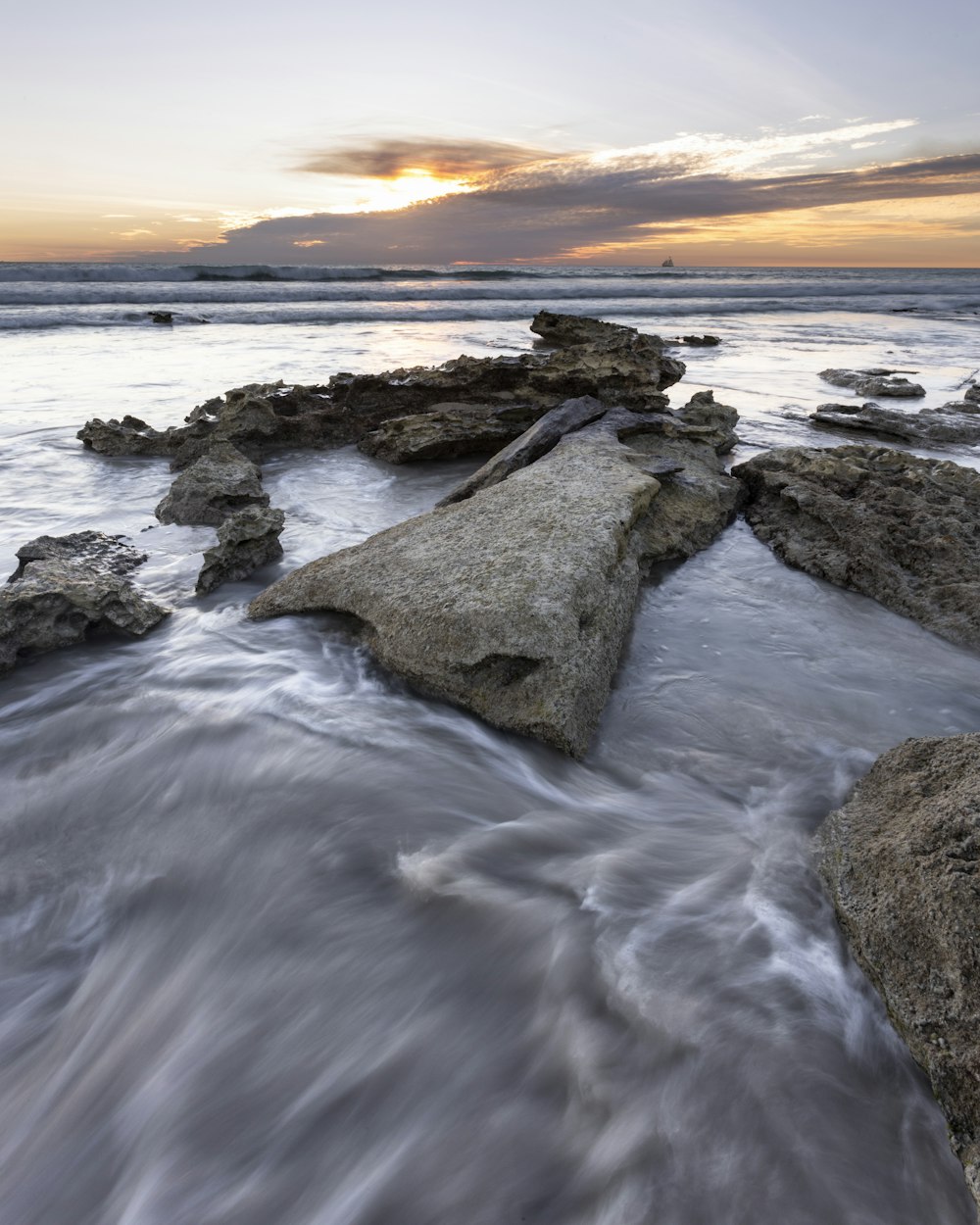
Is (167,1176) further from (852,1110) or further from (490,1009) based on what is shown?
(852,1110)

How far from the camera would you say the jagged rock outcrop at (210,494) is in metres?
5.34

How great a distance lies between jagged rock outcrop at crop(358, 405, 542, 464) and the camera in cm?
687

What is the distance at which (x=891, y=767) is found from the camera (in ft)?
8.18

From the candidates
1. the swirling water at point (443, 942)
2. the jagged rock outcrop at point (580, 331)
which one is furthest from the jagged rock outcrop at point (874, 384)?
the swirling water at point (443, 942)

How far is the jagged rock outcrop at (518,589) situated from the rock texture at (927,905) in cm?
110

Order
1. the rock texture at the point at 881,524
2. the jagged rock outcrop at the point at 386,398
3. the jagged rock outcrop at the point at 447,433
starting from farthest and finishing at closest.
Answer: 1. the jagged rock outcrop at the point at 386,398
2. the jagged rock outcrop at the point at 447,433
3. the rock texture at the point at 881,524

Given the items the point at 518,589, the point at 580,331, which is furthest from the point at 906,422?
the point at 518,589

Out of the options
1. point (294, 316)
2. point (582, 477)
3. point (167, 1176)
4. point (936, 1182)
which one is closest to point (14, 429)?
point (582, 477)

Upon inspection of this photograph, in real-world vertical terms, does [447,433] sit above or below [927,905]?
above

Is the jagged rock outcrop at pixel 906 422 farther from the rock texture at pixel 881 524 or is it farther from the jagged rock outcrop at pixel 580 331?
the rock texture at pixel 881 524

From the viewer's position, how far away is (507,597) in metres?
3.11

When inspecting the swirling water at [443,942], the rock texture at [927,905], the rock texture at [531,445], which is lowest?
the swirling water at [443,942]

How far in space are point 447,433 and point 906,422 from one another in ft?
16.2

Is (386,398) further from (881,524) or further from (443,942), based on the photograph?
(443,942)
